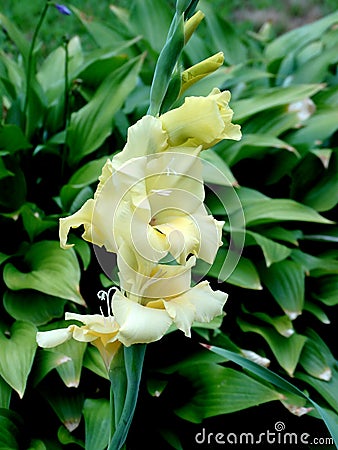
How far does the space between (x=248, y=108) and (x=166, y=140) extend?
5.64 ft

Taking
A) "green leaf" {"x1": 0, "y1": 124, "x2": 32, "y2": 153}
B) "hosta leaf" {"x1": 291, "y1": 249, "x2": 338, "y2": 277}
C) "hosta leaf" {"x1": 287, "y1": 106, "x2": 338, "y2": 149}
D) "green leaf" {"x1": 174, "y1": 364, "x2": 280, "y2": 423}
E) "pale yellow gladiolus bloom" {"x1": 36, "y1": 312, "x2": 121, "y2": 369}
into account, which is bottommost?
"hosta leaf" {"x1": 291, "y1": 249, "x2": 338, "y2": 277}

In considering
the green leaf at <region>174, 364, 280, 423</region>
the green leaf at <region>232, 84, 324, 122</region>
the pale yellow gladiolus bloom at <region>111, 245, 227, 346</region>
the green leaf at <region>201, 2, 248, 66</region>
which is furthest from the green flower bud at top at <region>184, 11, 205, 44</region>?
the green leaf at <region>201, 2, 248, 66</region>

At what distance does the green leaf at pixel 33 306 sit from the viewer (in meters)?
1.85

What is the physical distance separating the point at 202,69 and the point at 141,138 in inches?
6.7

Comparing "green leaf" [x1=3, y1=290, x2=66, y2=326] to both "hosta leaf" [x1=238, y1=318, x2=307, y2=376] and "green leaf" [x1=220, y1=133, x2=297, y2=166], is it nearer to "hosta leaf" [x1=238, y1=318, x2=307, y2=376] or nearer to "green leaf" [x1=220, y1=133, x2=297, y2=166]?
"hosta leaf" [x1=238, y1=318, x2=307, y2=376]

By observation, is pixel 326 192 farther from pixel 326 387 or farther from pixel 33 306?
pixel 33 306

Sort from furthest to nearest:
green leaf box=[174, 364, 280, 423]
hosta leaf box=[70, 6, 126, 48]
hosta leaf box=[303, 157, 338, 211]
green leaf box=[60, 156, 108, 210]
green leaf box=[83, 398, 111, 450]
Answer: hosta leaf box=[70, 6, 126, 48], hosta leaf box=[303, 157, 338, 211], green leaf box=[60, 156, 108, 210], green leaf box=[174, 364, 280, 423], green leaf box=[83, 398, 111, 450]

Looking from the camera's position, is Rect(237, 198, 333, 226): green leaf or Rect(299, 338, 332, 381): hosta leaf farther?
Rect(237, 198, 333, 226): green leaf

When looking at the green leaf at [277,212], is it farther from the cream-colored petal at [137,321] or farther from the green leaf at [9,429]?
the cream-colored petal at [137,321]

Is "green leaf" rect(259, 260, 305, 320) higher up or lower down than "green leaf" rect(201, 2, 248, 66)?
lower down

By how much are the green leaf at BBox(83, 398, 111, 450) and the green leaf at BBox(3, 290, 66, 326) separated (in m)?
0.27

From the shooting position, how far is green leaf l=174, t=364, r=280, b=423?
67.7 inches

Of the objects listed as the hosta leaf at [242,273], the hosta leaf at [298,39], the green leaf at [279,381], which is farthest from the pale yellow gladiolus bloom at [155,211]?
the hosta leaf at [298,39]

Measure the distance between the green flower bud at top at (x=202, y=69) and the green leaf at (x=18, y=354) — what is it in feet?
3.03
